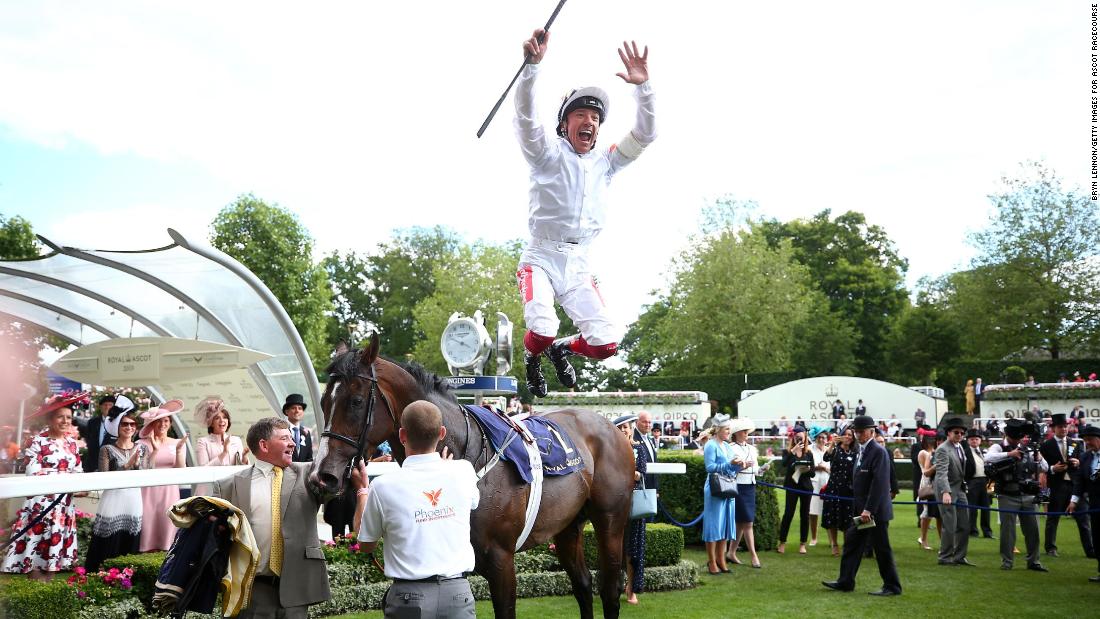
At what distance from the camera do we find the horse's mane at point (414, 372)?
4.88 m

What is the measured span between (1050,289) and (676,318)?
16.2 metres

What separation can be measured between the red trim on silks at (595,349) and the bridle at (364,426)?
148 centimetres

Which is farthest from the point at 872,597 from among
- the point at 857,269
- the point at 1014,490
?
the point at 857,269

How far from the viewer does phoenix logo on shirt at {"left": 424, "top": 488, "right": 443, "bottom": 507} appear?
3848 mm

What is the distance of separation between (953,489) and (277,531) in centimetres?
1057

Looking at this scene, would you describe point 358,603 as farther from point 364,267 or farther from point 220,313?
A: point 364,267

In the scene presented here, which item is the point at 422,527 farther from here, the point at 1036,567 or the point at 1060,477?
the point at 1060,477

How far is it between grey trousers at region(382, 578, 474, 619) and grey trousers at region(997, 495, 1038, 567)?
32.3 ft

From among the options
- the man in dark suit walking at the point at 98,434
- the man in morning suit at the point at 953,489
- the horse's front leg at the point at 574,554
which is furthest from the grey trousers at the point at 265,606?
the man in morning suit at the point at 953,489

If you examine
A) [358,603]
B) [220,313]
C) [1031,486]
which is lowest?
[358,603]

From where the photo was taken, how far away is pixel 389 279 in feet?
190

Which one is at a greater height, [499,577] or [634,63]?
[634,63]

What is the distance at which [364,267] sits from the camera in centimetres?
5962

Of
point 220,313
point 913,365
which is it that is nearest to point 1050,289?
point 913,365
